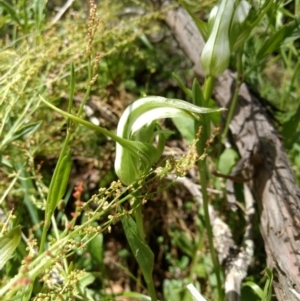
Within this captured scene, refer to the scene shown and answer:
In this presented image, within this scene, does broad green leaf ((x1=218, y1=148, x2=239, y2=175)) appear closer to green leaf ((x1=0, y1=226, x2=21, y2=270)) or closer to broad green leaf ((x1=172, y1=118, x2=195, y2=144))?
broad green leaf ((x1=172, y1=118, x2=195, y2=144))

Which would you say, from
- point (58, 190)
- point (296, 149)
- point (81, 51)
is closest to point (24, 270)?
point (58, 190)

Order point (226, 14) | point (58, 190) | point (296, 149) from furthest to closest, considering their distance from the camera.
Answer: point (296, 149) < point (226, 14) < point (58, 190)

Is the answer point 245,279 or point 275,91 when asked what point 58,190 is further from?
point 275,91

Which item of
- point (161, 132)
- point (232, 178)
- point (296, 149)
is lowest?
point (296, 149)

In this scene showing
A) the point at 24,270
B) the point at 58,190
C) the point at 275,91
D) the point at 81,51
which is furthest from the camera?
the point at 275,91

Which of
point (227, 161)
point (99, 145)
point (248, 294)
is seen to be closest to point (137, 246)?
point (248, 294)

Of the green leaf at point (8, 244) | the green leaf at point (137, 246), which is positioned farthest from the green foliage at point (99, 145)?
the green leaf at point (8, 244)

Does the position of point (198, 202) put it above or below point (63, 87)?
below

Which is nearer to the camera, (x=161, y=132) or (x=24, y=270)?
(x=24, y=270)

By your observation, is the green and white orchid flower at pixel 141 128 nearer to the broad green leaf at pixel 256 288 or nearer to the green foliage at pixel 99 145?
the green foliage at pixel 99 145
